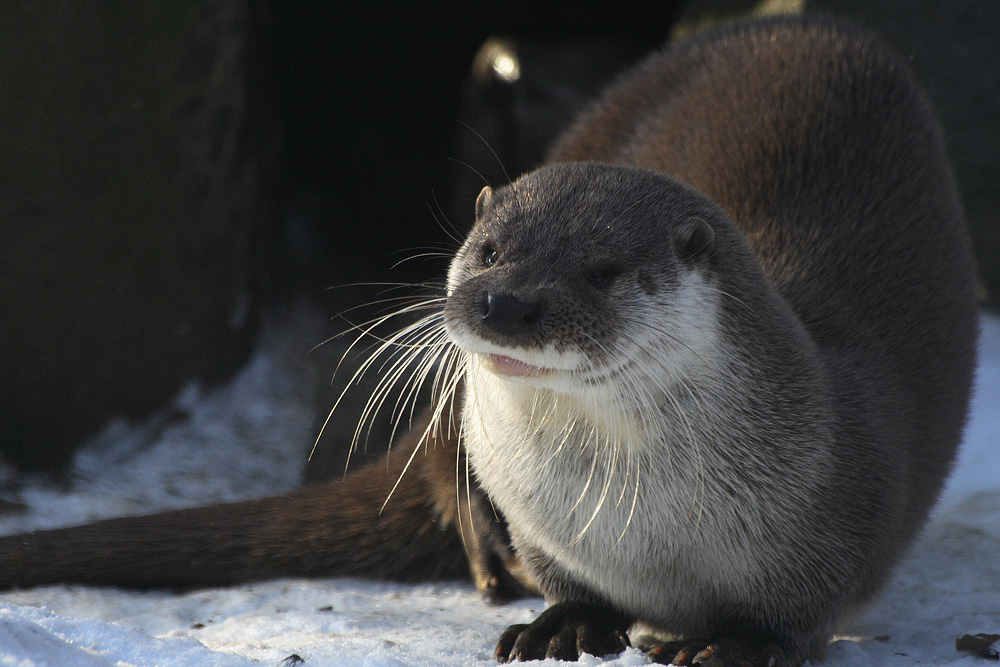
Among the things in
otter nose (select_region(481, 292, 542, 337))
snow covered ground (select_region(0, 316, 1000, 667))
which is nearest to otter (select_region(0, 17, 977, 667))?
otter nose (select_region(481, 292, 542, 337))

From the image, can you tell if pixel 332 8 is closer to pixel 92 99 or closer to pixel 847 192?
pixel 92 99

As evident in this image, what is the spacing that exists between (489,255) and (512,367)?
0.83ft

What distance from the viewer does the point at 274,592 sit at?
215 centimetres

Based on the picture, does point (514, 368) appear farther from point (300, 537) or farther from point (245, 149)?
point (245, 149)

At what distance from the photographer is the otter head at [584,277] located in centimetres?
147

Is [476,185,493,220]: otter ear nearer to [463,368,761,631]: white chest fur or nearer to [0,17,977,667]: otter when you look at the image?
[0,17,977,667]: otter

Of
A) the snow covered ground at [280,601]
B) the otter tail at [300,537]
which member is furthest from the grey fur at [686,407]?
the otter tail at [300,537]

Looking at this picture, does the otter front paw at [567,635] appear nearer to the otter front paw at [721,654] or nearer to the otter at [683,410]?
the otter at [683,410]

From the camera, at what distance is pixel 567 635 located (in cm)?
181

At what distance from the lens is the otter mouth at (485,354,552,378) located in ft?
4.90

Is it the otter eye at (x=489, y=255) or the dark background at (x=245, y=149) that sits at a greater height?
the dark background at (x=245, y=149)

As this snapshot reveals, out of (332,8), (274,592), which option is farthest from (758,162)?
(332,8)

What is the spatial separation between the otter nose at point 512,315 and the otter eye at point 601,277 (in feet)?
0.49

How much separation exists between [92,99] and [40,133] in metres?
0.18
